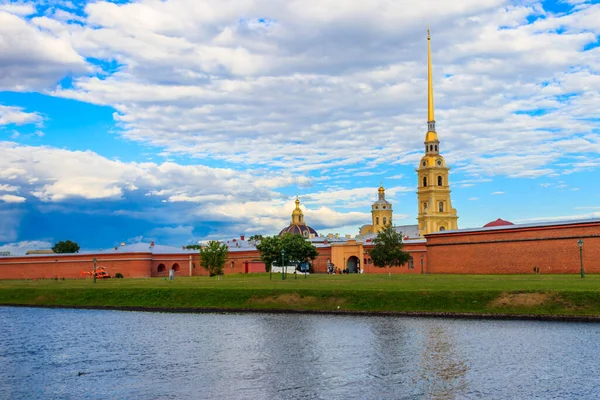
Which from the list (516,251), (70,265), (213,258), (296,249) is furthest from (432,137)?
(516,251)

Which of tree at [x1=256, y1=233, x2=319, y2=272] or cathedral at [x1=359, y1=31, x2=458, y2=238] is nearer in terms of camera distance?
tree at [x1=256, y1=233, x2=319, y2=272]

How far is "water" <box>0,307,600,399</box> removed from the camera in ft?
64.4

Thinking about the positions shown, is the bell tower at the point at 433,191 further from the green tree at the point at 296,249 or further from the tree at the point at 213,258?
the tree at the point at 213,258

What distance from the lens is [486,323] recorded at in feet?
108

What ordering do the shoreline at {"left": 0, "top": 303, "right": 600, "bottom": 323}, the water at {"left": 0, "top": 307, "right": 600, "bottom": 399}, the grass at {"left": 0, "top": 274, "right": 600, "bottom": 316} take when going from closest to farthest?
the water at {"left": 0, "top": 307, "right": 600, "bottom": 399}
the shoreline at {"left": 0, "top": 303, "right": 600, "bottom": 323}
the grass at {"left": 0, "top": 274, "right": 600, "bottom": 316}

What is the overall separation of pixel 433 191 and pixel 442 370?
103 meters

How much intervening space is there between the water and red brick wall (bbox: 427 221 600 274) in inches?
958

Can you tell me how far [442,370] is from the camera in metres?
22.0

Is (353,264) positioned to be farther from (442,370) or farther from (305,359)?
(442,370)

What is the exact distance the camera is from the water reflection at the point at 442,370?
63.2 ft

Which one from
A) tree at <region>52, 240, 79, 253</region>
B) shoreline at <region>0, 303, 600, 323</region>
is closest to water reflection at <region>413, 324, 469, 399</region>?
shoreline at <region>0, 303, 600, 323</region>

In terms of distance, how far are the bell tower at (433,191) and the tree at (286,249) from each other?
45967mm

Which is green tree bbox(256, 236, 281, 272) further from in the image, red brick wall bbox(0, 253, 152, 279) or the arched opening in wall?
red brick wall bbox(0, 253, 152, 279)

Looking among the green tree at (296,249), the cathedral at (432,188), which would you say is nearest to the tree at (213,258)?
the green tree at (296,249)
